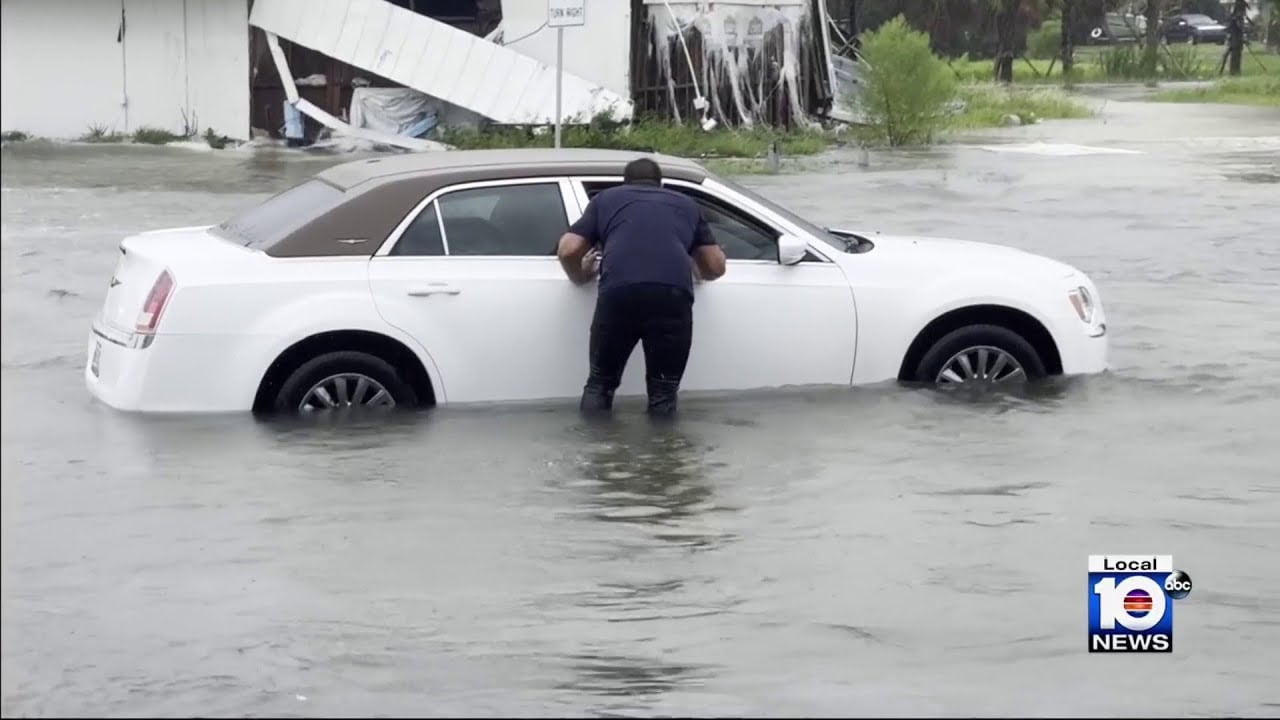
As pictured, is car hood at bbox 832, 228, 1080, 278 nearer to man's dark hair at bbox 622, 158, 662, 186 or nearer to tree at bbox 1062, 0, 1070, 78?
man's dark hair at bbox 622, 158, 662, 186

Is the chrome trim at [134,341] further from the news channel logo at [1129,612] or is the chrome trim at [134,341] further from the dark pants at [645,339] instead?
the news channel logo at [1129,612]

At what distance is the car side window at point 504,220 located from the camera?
9430 mm

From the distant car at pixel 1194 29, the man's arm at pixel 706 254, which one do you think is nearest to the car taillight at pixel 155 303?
the man's arm at pixel 706 254

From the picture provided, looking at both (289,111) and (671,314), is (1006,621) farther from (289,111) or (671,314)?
(289,111)

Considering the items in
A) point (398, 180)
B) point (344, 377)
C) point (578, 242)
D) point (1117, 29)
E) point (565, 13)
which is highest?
point (1117, 29)

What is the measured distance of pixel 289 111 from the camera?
33.4m

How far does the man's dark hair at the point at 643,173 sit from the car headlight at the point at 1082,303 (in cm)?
216

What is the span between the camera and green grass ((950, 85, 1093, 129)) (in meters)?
40.1

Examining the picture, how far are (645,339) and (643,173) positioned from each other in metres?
0.80

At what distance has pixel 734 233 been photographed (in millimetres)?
9648

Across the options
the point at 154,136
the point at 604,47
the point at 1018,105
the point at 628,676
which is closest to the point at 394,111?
the point at 604,47

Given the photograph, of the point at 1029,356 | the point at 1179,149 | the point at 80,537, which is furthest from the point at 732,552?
the point at 1179,149

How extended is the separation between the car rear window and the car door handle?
60 centimetres

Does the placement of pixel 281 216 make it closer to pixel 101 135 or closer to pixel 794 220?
pixel 794 220
